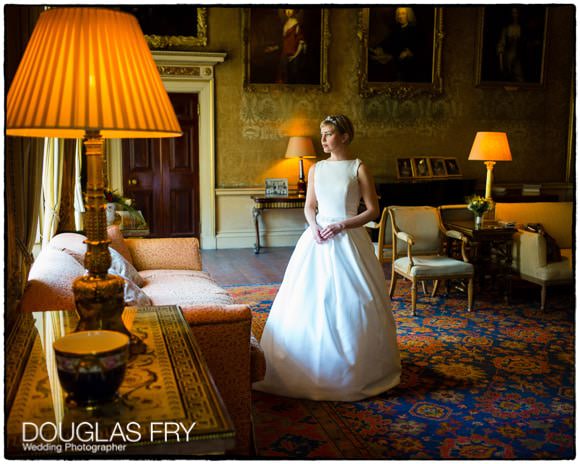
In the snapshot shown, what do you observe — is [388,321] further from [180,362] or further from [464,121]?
[464,121]

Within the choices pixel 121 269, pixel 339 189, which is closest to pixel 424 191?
pixel 339 189

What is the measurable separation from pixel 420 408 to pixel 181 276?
6.64 ft

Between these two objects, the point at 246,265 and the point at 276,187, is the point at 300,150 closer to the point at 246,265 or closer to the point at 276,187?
the point at 276,187

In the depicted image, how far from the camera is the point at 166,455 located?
1.32m

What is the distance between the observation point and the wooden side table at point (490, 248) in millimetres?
5688

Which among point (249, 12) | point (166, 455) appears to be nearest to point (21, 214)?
point (166, 455)

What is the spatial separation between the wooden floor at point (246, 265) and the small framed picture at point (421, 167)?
2341mm

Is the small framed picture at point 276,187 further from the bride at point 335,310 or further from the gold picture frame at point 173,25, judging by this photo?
the bride at point 335,310

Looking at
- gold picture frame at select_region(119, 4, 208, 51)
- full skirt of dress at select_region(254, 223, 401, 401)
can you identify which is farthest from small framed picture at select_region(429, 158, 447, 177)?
full skirt of dress at select_region(254, 223, 401, 401)

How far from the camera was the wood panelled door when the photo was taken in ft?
29.0

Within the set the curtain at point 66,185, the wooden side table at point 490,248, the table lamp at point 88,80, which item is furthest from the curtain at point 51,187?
the wooden side table at point 490,248

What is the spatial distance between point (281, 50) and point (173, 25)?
5.29 ft

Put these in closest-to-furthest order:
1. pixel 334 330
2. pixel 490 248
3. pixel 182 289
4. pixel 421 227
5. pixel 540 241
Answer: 1. pixel 334 330
2. pixel 182 289
3. pixel 540 241
4. pixel 421 227
5. pixel 490 248

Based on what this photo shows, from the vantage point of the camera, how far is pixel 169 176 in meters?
8.99
